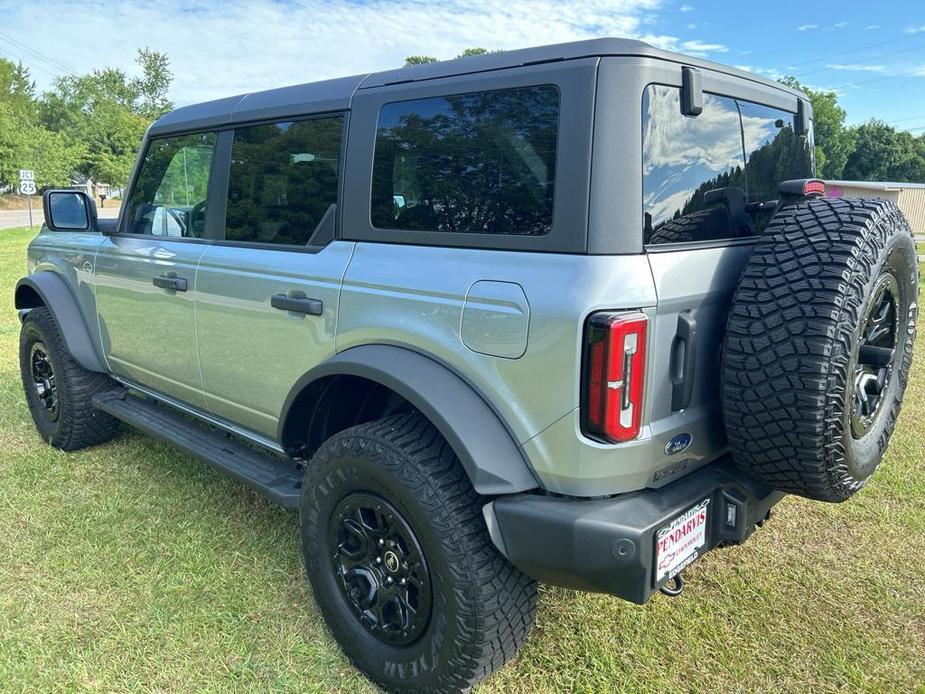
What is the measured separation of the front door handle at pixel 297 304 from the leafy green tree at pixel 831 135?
59.3 meters

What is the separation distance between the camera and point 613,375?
1.79 m

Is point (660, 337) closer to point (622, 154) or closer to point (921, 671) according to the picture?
point (622, 154)

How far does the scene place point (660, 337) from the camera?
1.88 metres

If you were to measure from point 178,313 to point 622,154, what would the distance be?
7.30 feet

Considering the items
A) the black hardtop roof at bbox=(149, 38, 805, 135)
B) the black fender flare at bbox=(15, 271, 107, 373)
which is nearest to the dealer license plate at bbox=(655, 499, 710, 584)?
the black hardtop roof at bbox=(149, 38, 805, 135)

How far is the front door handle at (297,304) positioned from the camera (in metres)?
2.48

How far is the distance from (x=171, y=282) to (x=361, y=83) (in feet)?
4.38

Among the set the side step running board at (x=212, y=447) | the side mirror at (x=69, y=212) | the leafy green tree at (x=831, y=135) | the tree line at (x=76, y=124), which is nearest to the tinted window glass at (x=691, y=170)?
the side step running board at (x=212, y=447)

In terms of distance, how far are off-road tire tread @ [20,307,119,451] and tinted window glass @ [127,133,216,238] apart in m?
0.96

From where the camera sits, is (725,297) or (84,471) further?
(84,471)

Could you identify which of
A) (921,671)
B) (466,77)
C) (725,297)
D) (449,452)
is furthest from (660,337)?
(921,671)


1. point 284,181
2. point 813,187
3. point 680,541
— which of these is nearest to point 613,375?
point 680,541

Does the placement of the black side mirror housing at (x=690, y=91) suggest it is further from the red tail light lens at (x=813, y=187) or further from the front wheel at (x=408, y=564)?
the front wheel at (x=408, y=564)

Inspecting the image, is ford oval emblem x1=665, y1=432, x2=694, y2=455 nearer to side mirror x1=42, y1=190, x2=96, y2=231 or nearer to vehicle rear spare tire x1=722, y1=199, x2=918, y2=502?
vehicle rear spare tire x1=722, y1=199, x2=918, y2=502
